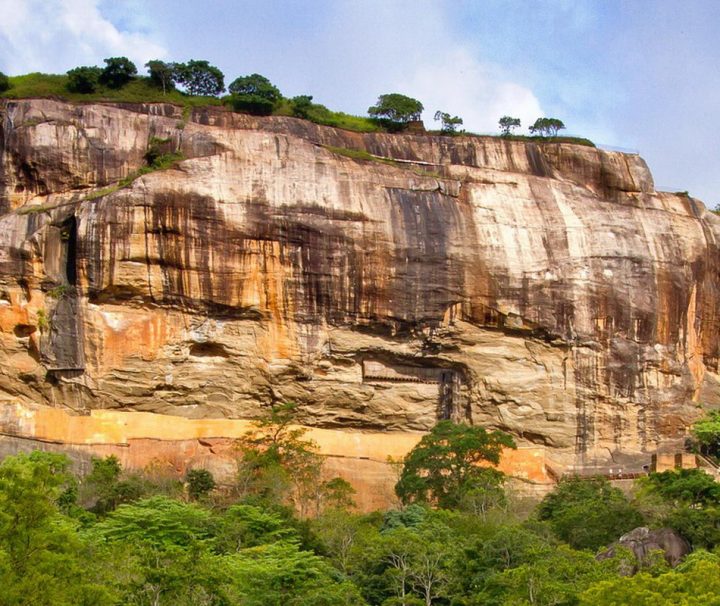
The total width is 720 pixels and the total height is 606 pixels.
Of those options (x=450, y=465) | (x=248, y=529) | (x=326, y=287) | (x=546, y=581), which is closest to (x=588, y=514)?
(x=450, y=465)

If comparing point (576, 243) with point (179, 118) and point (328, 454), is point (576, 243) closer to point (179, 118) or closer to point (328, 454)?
point (328, 454)

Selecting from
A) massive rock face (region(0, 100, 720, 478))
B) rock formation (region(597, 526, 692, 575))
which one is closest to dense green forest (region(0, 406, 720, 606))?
rock formation (region(597, 526, 692, 575))

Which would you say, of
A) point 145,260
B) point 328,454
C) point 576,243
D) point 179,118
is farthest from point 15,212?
point 576,243

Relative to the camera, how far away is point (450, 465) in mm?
32250

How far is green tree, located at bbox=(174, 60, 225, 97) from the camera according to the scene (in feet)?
139

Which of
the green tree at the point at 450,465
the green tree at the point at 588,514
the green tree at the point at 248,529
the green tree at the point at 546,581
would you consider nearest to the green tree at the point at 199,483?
the green tree at the point at 248,529

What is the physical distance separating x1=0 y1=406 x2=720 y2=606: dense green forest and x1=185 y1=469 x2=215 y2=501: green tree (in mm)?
32

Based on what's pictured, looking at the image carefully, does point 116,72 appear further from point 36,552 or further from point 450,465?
point 36,552

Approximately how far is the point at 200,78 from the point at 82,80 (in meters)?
4.66

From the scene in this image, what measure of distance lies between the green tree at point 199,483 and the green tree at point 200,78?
15049 mm

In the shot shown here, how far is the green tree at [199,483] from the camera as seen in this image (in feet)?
104

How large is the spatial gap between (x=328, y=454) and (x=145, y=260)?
705 cm

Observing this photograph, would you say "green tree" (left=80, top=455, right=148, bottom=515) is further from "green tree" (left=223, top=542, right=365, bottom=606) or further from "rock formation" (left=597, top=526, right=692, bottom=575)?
"rock formation" (left=597, top=526, right=692, bottom=575)

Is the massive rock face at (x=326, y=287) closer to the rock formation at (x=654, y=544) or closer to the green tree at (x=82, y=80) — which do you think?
the green tree at (x=82, y=80)
